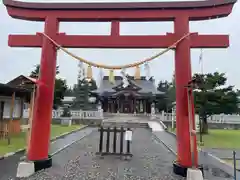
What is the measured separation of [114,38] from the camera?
23.3 ft

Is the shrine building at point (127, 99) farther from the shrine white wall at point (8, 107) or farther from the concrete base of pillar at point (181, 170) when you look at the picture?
the concrete base of pillar at point (181, 170)

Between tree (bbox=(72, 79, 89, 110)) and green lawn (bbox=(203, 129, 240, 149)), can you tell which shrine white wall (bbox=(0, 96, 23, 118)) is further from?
tree (bbox=(72, 79, 89, 110))

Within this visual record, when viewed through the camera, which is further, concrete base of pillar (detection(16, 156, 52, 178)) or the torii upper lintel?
the torii upper lintel

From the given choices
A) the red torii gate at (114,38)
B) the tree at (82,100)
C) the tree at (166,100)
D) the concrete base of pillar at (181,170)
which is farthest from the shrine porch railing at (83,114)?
the concrete base of pillar at (181,170)

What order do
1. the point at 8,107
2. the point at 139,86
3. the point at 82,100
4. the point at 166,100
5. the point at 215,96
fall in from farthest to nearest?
the point at 139,86 → the point at 166,100 → the point at 82,100 → the point at 215,96 → the point at 8,107

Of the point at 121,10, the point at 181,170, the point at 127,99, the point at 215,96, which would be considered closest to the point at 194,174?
the point at 181,170

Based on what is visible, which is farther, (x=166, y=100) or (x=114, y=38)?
(x=166, y=100)

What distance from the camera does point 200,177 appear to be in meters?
6.02

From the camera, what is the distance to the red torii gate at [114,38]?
6.71 meters

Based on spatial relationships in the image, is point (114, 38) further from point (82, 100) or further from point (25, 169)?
point (82, 100)

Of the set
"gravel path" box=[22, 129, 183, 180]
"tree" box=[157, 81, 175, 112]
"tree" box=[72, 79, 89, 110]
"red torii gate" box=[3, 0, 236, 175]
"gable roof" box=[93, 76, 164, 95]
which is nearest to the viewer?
"gravel path" box=[22, 129, 183, 180]

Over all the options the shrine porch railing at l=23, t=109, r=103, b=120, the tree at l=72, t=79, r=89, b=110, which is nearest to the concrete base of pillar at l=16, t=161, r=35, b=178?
the shrine porch railing at l=23, t=109, r=103, b=120

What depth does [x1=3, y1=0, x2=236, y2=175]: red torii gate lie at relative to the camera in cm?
671

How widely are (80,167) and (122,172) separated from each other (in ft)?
4.67
